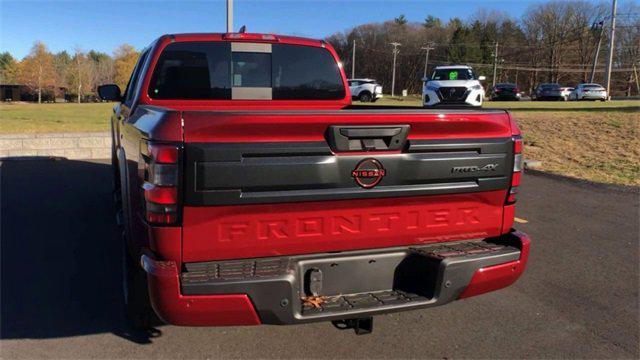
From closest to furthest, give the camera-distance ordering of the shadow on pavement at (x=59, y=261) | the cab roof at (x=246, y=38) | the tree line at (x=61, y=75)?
the shadow on pavement at (x=59, y=261) < the cab roof at (x=246, y=38) < the tree line at (x=61, y=75)

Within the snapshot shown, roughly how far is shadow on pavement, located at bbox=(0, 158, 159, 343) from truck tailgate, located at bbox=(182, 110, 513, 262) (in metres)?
1.36

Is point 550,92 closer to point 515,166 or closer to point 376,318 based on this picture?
point 376,318

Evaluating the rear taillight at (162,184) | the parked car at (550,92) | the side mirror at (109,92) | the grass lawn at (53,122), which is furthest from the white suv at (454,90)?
the parked car at (550,92)

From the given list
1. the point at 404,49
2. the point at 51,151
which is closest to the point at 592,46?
the point at 404,49

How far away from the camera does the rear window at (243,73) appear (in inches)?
166

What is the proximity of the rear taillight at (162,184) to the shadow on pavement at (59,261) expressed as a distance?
128 centimetres

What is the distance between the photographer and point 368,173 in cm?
274

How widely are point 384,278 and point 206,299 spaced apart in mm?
988

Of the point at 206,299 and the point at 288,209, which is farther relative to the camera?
the point at 288,209

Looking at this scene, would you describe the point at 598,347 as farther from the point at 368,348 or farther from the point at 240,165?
the point at 240,165

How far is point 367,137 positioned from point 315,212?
0.47 m

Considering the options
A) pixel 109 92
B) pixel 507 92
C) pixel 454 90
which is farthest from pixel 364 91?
pixel 109 92

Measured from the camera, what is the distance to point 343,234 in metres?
2.81

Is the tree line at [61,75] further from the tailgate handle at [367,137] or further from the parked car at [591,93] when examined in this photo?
the tailgate handle at [367,137]
